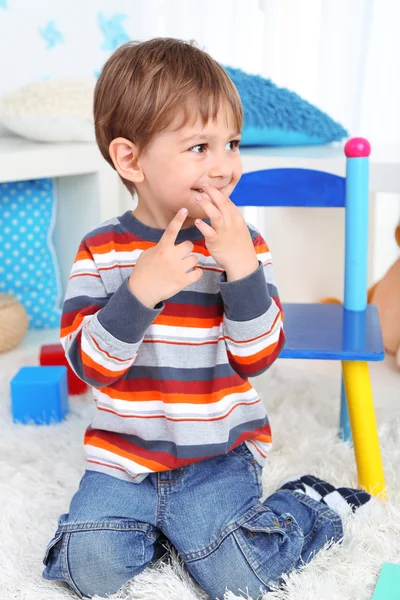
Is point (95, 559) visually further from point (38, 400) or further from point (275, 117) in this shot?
point (275, 117)

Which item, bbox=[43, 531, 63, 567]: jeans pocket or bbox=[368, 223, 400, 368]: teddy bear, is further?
bbox=[368, 223, 400, 368]: teddy bear

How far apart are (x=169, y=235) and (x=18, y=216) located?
42.8 inches

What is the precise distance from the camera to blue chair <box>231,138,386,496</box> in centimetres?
100

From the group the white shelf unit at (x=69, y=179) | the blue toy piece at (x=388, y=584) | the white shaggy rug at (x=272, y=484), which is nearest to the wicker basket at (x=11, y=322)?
the white shaggy rug at (x=272, y=484)

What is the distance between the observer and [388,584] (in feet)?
2.71

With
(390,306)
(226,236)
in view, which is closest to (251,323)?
(226,236)

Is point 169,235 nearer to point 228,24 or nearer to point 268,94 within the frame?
point 268,94

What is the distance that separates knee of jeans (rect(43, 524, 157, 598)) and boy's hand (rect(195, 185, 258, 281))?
31cm

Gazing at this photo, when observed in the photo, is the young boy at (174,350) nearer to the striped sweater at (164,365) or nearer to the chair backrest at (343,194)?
the striped sweater at (164,365)

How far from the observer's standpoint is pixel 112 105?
84cm

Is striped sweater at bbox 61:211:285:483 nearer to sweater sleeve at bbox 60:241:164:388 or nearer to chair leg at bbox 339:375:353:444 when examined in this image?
sweater sleeve at bbox 60:241:164:388

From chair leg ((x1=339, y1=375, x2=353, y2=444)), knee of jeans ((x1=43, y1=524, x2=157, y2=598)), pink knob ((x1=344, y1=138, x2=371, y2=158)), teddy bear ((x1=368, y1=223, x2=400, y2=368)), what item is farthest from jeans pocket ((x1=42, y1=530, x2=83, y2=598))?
teddy bear ((x1=368, y1=223, x2=400, y2=368))

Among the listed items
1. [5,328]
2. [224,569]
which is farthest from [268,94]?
[224,569]

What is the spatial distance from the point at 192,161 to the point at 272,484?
0.49m
